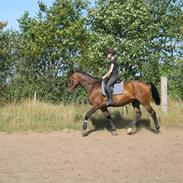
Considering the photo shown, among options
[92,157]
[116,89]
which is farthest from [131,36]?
[92,157]

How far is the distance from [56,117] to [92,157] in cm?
532

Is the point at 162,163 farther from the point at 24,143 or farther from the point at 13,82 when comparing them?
the point at 13,82

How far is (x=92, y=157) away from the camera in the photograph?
10820 mm

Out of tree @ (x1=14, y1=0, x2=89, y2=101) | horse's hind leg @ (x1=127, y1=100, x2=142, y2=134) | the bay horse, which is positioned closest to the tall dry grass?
horse's hind leg @ (x1=127, y1=100, x2=142, y2=134)

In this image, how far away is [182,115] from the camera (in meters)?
16.6

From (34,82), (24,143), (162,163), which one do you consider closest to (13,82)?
(34,82)

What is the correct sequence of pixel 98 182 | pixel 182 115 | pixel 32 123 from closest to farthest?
1. pixel 98 182
2. pixel 32 123
3. pixel 182 115

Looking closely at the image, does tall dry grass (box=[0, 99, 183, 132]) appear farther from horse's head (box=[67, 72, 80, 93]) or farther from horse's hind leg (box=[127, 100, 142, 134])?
horse's head (box=[67, 72, 80, 93])

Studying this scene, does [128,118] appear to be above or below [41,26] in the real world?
below

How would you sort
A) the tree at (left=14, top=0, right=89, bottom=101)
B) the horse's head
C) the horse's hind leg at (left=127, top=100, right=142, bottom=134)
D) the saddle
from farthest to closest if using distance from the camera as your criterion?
the tree at (left=14, top=0, right=89, bottom=101) < the horse's head < the horse's hind leg at (left=127, top=100, right=142, bottom=134) < the saddle

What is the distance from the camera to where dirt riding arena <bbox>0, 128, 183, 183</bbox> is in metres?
8.73

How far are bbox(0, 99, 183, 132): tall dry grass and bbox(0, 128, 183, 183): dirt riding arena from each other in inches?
23.7

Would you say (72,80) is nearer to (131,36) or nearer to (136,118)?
(136,118)

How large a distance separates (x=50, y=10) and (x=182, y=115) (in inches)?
378
